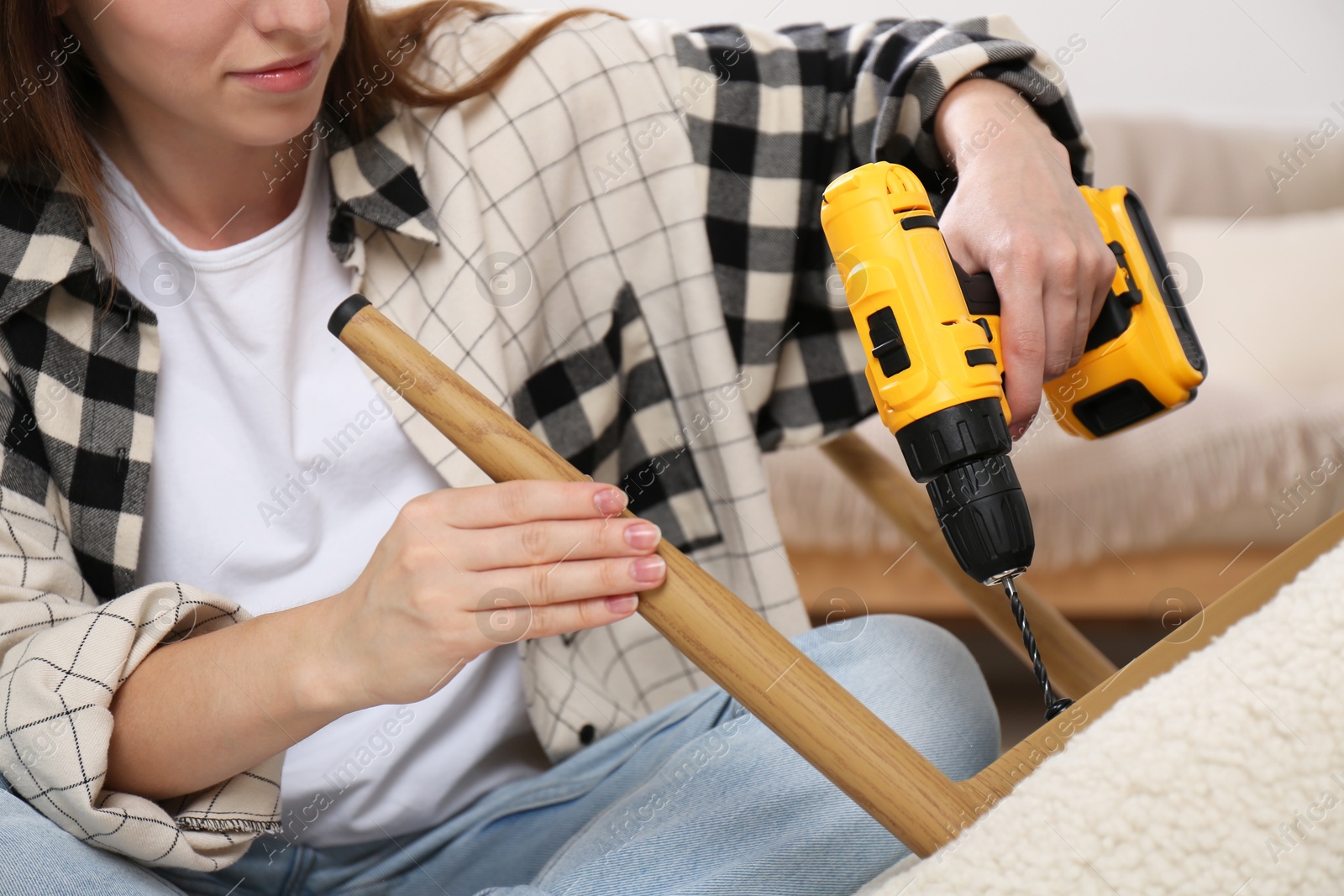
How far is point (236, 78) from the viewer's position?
1.86 ft

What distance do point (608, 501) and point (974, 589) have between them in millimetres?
351

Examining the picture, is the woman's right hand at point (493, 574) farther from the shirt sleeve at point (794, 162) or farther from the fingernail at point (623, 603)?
the shirt sleeve at point (794, 162)

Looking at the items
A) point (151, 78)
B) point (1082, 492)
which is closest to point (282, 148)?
point (151, 78)

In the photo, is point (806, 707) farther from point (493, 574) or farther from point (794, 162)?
point (794, 162)

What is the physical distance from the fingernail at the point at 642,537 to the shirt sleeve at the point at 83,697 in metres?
0.26

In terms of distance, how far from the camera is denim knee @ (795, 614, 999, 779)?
0.59 meters

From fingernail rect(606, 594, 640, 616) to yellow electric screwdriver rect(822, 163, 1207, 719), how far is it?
18 centimetres

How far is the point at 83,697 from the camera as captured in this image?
1.65 feet

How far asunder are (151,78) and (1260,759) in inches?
25.3

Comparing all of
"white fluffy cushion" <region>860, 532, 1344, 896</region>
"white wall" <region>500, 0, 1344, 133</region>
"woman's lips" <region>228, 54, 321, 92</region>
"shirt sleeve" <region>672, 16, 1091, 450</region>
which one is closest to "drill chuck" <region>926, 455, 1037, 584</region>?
"white fluffy cushion" <region>860, 532, 1344, 896</region>

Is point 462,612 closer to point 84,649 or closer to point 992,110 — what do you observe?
point 84,649

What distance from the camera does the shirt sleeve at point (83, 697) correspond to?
1.62ft

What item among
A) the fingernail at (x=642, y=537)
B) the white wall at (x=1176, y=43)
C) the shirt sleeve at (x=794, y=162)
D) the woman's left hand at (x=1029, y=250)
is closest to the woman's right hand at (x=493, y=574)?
the fingernail at (x=642, y=537)

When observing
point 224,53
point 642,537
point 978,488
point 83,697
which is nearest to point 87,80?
point 224,53
